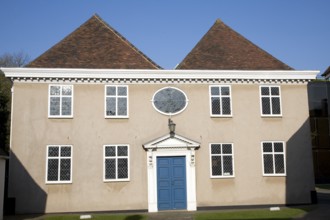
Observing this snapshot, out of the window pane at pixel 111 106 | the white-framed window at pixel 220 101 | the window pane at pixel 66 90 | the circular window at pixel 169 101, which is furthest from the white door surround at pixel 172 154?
the window pane at pixel 66 90

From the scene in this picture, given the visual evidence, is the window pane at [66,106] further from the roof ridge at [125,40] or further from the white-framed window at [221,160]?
the white-framed window at [221,160]

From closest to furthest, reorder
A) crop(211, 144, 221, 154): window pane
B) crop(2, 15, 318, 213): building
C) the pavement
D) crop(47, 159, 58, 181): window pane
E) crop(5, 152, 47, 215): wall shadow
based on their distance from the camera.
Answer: the pavement < crop(5, 152, 47, 215): wall shadow < crop(47, 159, 58, 181): window pane < crop(2, 15, 318, 213): building < crop(211, 144, 221, 154): window pane

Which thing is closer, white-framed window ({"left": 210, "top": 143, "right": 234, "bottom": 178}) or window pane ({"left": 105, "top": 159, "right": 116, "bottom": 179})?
window pane ({"left": 105, "top": 159, "right": 116, "bottom": 179})

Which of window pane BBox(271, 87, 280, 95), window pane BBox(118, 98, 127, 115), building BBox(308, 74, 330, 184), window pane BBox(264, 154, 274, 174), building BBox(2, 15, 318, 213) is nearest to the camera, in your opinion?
building BBox(2, 15, 318, 213)

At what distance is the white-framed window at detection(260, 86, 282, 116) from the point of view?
20172 millimetres

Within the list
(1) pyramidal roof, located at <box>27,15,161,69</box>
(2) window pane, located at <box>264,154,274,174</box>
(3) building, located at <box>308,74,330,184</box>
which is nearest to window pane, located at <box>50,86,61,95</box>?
(1) pyramidal roof, located at <box>27,15,161,69</box>

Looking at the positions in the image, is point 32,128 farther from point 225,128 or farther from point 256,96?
point 256,96

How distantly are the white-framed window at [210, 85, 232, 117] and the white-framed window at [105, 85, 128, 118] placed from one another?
454 centimetres

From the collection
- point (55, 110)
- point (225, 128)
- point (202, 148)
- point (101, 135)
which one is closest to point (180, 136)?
point (202, 148)

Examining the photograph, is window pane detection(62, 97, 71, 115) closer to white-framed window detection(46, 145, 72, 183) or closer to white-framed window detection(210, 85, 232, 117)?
white-framed window detection(46, 145, 72, 183)

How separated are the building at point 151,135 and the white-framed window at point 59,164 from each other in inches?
1.9

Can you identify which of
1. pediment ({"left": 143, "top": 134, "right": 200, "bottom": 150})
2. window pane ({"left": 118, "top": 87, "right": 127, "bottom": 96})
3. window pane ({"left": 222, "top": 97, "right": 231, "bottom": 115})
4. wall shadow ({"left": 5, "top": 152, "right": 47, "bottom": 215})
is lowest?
wall shadow ({"left": 5, "top": 152, "right": 47, "bottom": 215})

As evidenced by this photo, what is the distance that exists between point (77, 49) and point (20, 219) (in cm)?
949

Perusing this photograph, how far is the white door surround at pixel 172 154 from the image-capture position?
18516mm
